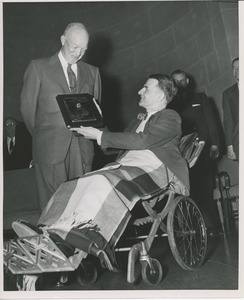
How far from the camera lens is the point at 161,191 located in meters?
2.33

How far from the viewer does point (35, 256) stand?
6.30 feet

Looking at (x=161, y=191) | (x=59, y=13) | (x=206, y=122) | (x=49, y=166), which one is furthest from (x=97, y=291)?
(x=59, y=13)

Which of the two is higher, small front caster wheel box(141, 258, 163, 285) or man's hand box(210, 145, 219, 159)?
man's hand box(210, 145, 219, 159)

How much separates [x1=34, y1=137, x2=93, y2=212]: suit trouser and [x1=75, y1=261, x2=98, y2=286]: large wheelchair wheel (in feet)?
1.34

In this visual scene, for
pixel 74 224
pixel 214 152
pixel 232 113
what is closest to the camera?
pixel 74 224

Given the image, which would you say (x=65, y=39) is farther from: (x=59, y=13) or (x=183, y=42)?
(x=59, y=13)

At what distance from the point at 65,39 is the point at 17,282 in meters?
1.36

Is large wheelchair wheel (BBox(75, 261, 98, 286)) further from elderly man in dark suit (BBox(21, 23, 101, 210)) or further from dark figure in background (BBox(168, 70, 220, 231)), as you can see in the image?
dark figure in background (BBox(168, 70, 220, 231))

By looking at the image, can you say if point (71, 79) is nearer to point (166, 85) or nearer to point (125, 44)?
point (166, 85)

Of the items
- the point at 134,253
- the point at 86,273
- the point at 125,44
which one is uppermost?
the point at 125,44

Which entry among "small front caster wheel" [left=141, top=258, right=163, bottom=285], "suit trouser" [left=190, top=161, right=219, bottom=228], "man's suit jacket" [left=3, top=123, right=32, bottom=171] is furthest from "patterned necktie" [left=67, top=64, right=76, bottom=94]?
"suit trouser" [left=190, top=161, right=219, bottom=228]

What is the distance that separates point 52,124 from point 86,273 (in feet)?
2.89

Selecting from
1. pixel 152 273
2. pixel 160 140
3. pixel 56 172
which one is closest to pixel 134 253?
pixel 152 273

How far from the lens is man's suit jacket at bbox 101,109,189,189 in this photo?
2.29 meters
